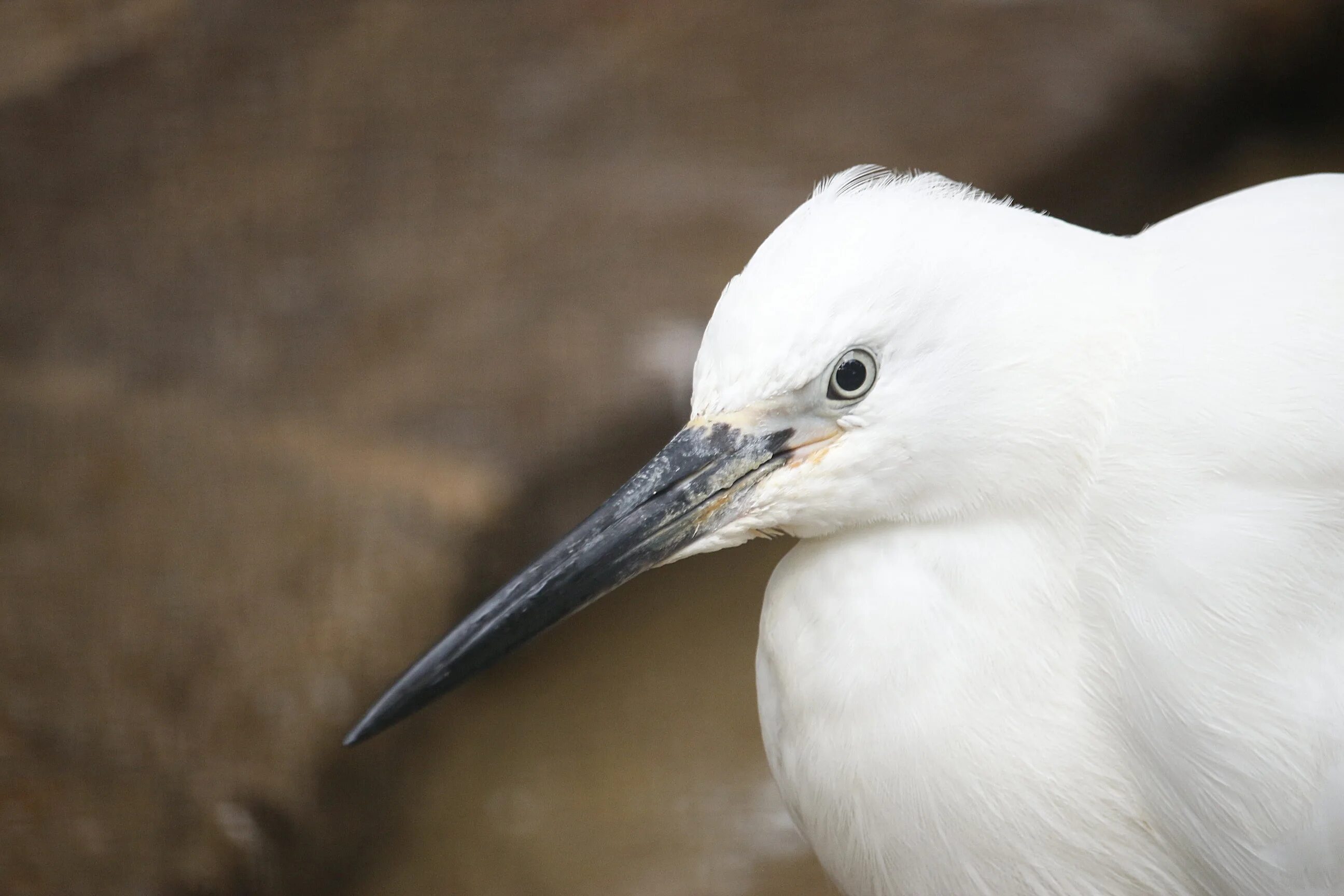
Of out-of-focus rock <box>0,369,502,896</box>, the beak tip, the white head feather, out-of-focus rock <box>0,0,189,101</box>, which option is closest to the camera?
the white head feather

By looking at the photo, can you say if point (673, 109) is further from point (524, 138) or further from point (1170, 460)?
point (1170, 460)

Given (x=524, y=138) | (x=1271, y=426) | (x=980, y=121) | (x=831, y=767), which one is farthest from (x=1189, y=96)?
(x=831, y=767)

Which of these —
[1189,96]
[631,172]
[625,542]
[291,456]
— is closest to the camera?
[625,542]

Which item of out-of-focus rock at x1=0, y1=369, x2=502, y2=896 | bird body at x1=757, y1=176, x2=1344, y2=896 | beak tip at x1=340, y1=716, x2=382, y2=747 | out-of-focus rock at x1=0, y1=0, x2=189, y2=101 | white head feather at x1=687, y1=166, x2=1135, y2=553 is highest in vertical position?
out-of-focus rock at x1=0, y1=0, x2=189, y2=101

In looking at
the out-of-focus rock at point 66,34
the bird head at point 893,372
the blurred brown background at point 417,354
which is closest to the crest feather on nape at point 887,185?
the bird head at point 893,372

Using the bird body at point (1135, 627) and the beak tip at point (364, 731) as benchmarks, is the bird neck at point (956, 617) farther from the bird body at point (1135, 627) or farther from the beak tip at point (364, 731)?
the beak tip at point (364, 731)

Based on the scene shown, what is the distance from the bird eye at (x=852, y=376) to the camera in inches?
34.8

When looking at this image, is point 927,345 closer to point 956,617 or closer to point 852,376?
point 852,376

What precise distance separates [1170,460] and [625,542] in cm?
41

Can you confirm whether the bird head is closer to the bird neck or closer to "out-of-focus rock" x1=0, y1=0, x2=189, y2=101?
the bird neck

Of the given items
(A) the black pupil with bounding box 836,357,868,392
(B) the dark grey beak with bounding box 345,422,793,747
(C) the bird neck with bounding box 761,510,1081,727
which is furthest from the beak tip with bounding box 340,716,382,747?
(A) the black pupil with bounding box 836,357,868,392

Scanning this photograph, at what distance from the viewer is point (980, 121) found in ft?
6.73

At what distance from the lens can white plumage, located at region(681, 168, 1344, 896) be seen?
2.88 feet

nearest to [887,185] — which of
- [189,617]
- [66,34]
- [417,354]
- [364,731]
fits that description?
[364,731]
